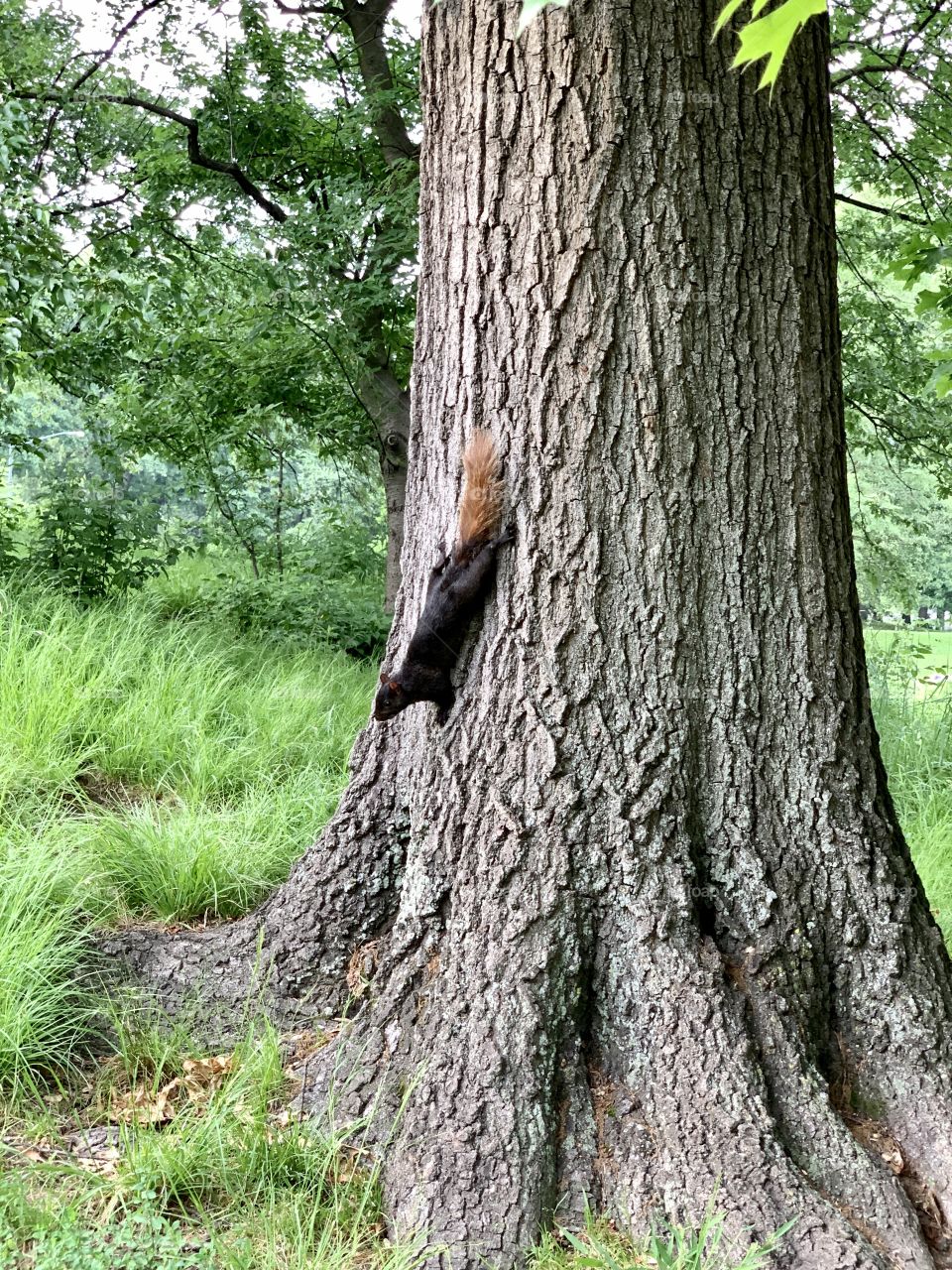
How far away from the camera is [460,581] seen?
2.13 meters

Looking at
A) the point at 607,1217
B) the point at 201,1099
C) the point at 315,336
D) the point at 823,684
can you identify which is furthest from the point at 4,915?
the point at 315,336

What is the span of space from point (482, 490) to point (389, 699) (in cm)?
62

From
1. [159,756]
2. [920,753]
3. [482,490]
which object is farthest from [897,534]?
[482,490]

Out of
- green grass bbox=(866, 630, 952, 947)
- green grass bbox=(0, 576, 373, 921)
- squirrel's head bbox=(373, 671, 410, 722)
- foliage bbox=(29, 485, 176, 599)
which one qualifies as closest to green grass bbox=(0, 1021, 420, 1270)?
green grass bbox=(0, 576, 373, 921)

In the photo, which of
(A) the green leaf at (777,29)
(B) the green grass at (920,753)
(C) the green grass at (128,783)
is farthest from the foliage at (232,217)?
(A) the green leaf at (777,29)

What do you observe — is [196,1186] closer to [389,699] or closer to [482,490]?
[389,699]

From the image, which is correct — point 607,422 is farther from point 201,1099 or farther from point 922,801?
point 922,801

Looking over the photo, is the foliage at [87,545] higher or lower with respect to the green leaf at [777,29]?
lower

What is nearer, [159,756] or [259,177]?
[159,756]

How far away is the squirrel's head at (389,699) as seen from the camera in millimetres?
2334

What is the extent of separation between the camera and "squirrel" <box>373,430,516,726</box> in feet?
6.75

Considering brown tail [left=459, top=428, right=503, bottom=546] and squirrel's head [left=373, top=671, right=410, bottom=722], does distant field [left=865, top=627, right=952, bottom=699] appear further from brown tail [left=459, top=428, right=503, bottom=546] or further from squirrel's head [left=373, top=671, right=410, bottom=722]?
brown tail [left=459, top=428, right=503, bottom=546]

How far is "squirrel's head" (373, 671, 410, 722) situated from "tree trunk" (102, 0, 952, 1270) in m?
0.26

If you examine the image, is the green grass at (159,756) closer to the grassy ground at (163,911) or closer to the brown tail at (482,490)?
the grassy ground at (163,911)
